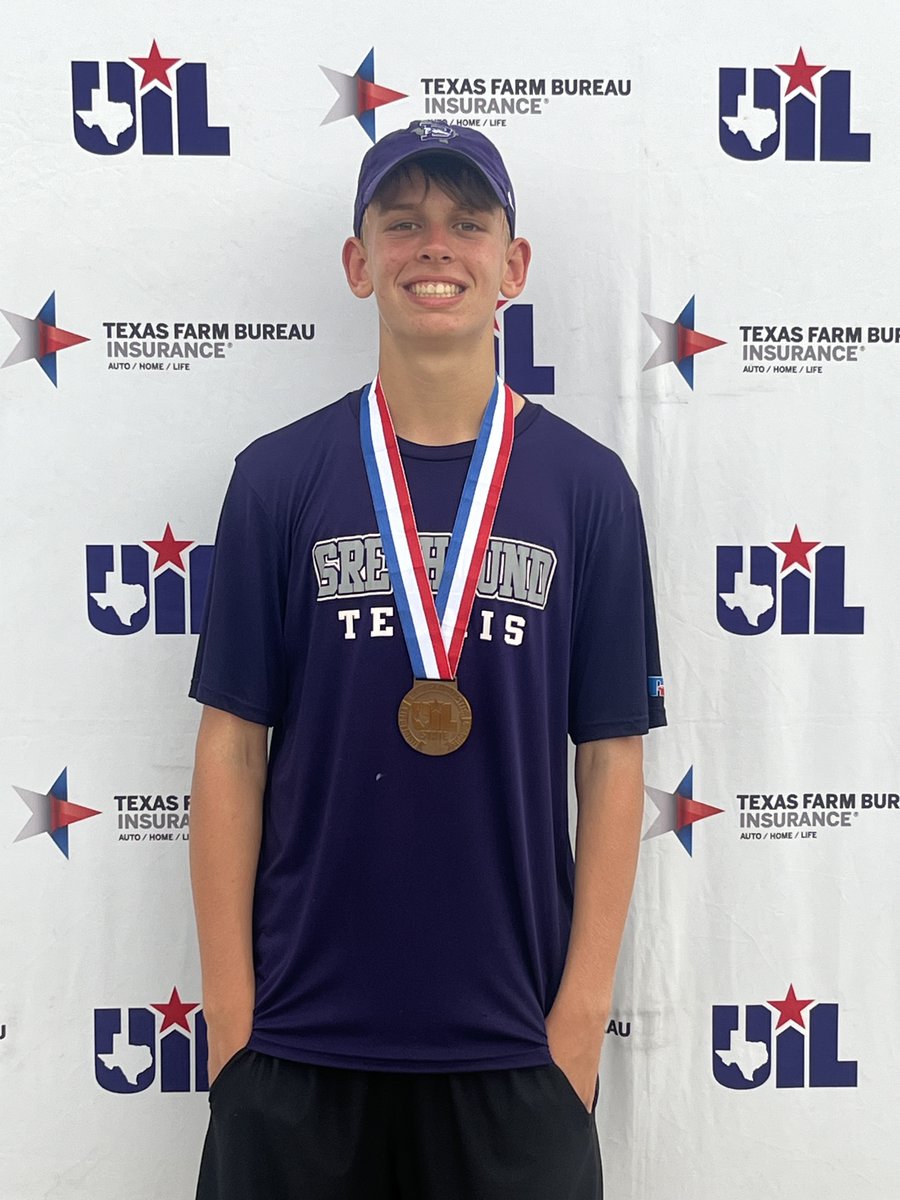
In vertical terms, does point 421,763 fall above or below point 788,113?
below

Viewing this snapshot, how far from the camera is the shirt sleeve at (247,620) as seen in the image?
5.65 ft

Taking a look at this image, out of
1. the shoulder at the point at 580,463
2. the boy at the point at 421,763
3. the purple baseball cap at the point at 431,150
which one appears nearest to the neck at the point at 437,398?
the boy at the point at 421,763

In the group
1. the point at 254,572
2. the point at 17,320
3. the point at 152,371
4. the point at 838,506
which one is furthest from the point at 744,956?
the point at 17,320

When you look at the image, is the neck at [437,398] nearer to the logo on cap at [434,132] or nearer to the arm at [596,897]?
the logo on cap at [434,132]

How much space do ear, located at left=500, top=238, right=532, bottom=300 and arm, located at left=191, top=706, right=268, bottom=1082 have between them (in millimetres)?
851

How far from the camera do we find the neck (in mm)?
1771

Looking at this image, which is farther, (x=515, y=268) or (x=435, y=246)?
(x=515, y=268)

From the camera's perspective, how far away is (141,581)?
217 cm

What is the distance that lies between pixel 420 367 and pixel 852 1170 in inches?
75.0

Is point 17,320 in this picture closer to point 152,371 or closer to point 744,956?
point 152,371

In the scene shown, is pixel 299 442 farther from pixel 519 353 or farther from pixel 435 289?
pixel 519 353

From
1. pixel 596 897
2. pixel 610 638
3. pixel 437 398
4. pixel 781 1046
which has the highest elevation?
pixel 437 398

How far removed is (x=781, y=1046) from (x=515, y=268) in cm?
166

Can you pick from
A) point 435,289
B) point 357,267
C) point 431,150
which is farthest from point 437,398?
point 431,150
